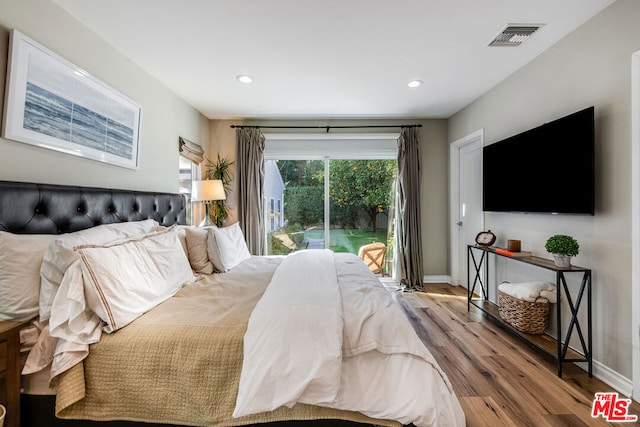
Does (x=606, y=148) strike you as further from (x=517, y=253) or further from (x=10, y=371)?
(x=10, y=371)

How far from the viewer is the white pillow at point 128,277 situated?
129cm

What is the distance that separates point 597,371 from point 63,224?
367 cm

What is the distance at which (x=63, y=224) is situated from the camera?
1.73 metres

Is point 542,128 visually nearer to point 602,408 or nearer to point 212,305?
point 602,408

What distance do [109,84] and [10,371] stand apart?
6.73 feet

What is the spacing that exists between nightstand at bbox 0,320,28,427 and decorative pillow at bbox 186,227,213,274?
3.86 feet

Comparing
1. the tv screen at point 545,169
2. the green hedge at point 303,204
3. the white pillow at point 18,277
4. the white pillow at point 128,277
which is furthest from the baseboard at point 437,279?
the white pillow at point 18,277

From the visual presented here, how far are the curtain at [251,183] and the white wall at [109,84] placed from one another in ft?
2.61

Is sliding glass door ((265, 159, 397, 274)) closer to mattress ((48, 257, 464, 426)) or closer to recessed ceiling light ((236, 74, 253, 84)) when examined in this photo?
recessed ceiling light ((236, 74, 253, 84))

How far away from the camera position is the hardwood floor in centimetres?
Result: 162

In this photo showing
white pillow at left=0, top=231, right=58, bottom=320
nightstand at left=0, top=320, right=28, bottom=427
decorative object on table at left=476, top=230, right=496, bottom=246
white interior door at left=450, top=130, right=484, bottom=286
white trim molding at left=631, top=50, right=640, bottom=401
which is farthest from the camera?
white interior door at left=450, top=130, right=484, bottom=286

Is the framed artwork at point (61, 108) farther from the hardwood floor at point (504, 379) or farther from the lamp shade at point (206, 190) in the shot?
the hardwood floor at point (504, 379)

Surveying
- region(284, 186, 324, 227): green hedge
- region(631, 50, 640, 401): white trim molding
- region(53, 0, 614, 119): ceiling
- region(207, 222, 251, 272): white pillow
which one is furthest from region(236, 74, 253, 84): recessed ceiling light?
region(631, 50, 640, 401): white trim molding

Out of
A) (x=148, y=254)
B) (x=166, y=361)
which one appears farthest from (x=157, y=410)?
(x=148, y=254)
